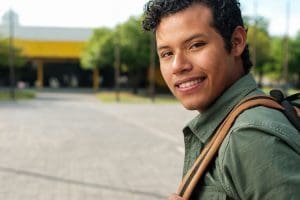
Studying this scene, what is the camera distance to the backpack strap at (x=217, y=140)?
1381 mm

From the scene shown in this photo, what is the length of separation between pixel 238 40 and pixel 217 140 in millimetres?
376

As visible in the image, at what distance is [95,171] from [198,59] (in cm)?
754

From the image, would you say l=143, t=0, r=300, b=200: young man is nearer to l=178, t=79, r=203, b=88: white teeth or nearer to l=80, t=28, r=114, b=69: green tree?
l=178, t=79, r=203, b=88: white teeth

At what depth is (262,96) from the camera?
4.69ft

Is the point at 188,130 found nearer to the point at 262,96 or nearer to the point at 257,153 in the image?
the point at 262,96

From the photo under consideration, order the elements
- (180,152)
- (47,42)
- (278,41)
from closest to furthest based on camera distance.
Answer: (180,152)
(47,42)
(278,41)

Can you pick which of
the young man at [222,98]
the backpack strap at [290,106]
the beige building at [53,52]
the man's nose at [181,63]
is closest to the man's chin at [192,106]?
the young man at [222,98]

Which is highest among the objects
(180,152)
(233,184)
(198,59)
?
(198,59)

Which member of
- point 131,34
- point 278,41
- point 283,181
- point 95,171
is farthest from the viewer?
point 278,41

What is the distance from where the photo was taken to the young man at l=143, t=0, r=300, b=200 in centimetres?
123

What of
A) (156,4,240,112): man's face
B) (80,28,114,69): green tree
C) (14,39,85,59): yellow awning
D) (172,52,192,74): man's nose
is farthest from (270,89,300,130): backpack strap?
(14,39,85,59): yellow awning

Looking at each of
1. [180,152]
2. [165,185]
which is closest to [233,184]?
[165,185]

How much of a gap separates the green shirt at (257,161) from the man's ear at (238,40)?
0.30 m

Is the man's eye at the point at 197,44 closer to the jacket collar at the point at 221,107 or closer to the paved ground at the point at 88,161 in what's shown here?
the jacket collar at the point at 221,107
